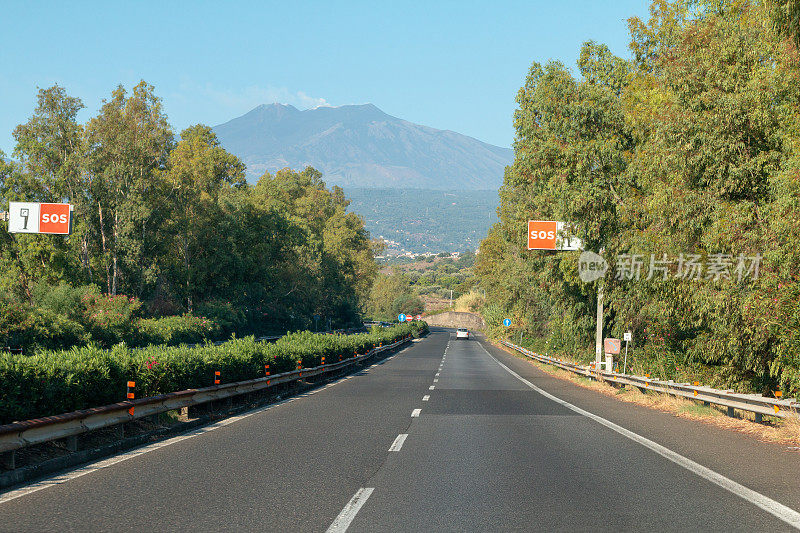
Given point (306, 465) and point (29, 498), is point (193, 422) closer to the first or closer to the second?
point (306, 465)

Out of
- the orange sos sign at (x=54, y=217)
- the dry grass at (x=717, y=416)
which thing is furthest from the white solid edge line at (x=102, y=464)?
the orange sos sign at (x=54, y=217)

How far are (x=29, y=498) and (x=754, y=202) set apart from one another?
56.0 ft

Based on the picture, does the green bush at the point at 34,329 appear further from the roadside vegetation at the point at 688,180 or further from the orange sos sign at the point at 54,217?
the roadside vegetation at the point at 688,180

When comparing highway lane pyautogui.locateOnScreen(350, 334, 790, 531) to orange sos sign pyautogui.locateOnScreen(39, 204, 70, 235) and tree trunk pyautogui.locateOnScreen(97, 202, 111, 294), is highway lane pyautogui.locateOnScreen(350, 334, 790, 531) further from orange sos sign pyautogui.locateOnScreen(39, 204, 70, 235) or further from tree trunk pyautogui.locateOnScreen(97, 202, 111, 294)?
tree trunk pyautogui.locateOnScreen(97, 202, 111, 294)

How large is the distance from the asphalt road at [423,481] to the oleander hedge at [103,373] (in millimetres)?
1342

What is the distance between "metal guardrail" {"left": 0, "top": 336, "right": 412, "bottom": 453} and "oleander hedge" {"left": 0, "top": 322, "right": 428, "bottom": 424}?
0.36 m

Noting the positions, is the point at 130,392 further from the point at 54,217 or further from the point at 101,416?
the point at 54,217

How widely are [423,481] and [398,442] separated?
3.42m

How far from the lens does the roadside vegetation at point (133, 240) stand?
134 feet

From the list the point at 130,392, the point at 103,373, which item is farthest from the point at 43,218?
the point at 103,373

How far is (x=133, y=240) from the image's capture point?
53000 mm

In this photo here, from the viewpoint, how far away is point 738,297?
56.2 ft

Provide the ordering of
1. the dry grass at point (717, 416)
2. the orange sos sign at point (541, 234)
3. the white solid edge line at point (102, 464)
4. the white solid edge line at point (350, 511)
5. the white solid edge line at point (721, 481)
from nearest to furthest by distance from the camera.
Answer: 1. the white solid edge line at point (350, 511)
2. the white solid edge line at point (721, 481)
3. the white solid edge line at point (102, 464)
4. the dry grass at point (717, 416)
5. the orange sos sign at point (541, 234)

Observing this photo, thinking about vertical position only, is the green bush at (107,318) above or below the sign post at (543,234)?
below
